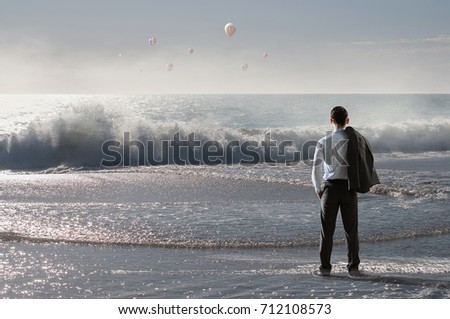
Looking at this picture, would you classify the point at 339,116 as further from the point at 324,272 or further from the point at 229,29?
the point at 229,29

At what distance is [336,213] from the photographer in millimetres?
6211

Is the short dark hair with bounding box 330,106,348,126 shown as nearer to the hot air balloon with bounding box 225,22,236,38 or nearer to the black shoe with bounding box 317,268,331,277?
the black shoe with bounding box 317,268,331,277

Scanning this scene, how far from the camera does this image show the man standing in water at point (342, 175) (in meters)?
6.06

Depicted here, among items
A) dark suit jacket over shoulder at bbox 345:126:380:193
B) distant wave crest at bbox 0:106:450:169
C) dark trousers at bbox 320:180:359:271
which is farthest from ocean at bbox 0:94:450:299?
dark suit jacket over shoulder at bbox 345:126:380:193

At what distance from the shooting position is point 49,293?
18.5 feet

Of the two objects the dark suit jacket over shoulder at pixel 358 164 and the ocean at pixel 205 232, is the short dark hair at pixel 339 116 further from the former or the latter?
the ocean at pixel 205 232

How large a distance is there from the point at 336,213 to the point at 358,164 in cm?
52

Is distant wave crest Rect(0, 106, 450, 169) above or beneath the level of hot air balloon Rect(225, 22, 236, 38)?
beneath

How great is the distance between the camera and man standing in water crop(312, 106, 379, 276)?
19.9ft

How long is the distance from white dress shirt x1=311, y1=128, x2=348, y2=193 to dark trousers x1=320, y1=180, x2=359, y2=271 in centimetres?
9

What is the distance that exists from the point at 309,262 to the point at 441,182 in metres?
7.48

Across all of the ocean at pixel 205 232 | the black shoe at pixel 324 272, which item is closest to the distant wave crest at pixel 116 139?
the ocean at pixel 205 232

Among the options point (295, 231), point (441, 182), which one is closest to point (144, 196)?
point (295, 231)

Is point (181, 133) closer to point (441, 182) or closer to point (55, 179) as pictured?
point (55, 179)
